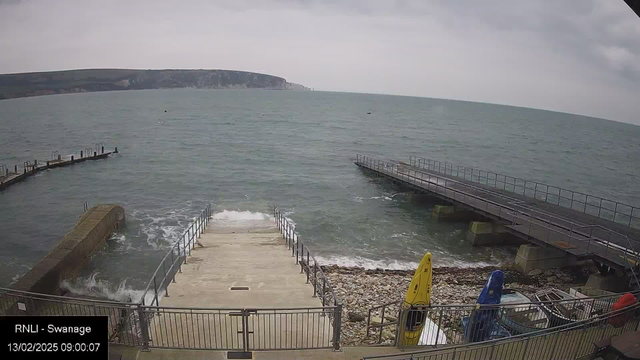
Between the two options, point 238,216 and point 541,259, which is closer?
point 541,259

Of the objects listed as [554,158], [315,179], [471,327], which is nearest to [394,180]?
[315,179]

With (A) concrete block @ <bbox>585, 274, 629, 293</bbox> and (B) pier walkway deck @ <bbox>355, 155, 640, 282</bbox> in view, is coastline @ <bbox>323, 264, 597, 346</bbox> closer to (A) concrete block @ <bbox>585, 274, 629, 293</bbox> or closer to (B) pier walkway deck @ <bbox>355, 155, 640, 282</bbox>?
(A) concrete block @ <bbox>585, 274, 629, 293</bbox>

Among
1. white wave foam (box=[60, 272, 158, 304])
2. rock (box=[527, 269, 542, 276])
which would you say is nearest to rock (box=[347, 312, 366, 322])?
white wave foam (box=[60, 272, 158, 304])

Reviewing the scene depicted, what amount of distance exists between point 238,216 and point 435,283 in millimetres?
16261

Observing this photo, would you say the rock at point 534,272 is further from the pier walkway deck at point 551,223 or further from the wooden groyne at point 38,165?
the wooden groyne at point 38,165

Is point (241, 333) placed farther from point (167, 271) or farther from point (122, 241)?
point (122, 241)

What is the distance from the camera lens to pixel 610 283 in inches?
654

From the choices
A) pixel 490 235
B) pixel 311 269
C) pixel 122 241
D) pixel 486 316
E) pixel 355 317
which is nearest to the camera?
pixel 486 316

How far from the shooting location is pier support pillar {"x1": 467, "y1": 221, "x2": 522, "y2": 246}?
2486cm

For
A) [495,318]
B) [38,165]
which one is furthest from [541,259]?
[38,165]

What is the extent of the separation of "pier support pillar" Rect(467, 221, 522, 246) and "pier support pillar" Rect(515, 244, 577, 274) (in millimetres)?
4110

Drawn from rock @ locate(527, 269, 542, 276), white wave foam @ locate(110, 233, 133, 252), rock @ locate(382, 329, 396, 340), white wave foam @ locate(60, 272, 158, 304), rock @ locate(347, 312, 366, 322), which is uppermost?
rock @ locate(382, 329, 396, 340)

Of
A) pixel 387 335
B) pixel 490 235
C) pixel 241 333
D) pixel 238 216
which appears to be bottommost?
pixel 238 216

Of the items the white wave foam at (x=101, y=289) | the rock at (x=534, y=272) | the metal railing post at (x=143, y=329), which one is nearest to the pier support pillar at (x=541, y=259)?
the rock at (x=534, y=272)
